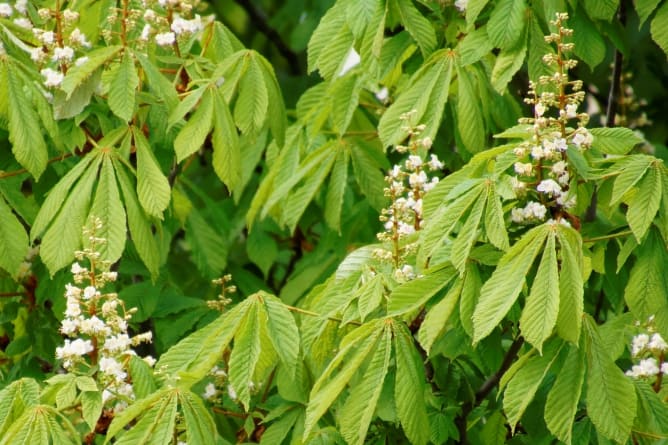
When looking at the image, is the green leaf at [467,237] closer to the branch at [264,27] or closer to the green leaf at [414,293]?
the green leaf at [414,293]

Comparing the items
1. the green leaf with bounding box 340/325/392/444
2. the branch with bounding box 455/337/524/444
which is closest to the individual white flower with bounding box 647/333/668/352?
the branch with bounding box 455/337/524/444

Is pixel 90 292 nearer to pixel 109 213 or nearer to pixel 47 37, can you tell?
pixel 109 213

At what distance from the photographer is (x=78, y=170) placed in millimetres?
3410

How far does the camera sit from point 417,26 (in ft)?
12.4

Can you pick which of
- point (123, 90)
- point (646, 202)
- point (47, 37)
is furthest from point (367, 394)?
point (47, 37)

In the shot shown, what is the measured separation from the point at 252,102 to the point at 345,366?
1.10 metres

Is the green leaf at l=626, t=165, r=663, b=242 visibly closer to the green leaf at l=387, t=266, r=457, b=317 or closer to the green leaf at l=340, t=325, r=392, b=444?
the green leaf at l=387, t=266, r=457, b=317

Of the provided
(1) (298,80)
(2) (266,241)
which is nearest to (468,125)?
(2) (266,241)

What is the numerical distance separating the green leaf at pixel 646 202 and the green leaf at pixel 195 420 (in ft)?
3.60

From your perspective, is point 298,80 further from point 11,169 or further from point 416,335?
point 416,335

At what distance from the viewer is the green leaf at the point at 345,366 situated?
2.84 meters

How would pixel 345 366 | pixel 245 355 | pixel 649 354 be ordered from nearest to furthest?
pixel 345 366 < pixel 245 355 < pixel 649 354

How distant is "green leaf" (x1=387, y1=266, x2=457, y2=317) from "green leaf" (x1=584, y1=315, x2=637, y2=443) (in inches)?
14.0

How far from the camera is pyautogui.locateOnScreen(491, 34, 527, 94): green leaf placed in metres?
3.62
